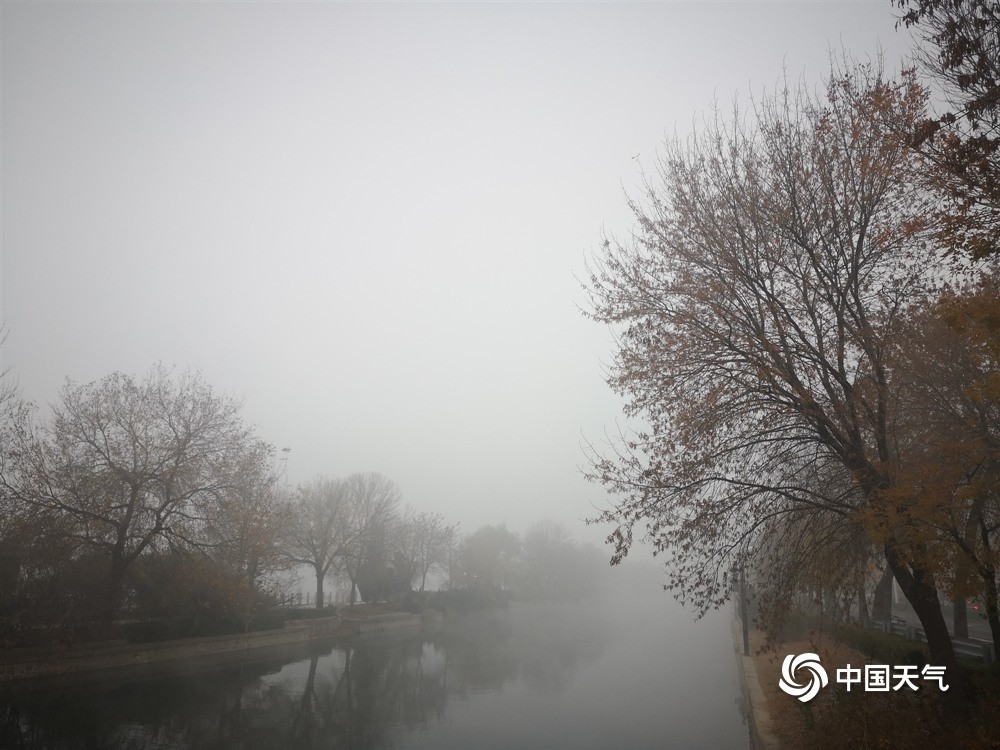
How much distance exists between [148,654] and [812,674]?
26165mm

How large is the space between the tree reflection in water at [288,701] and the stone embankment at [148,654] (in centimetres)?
199

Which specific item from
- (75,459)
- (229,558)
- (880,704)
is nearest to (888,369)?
(880,704)

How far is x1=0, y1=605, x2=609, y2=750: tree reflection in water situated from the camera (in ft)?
47.5

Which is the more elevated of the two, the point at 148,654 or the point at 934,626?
the point at 934,626

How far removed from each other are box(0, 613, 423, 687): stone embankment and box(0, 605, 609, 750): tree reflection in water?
6.52 ft

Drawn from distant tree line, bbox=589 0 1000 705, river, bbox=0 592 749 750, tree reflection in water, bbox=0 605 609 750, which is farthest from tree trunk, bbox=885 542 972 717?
tree reflection in water, bbox=0 605 609 750

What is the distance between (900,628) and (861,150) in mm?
16693

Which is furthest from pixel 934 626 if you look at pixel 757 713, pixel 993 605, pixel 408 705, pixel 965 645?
pixel 408 705

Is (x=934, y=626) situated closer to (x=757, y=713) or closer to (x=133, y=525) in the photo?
(x=757, y=713)

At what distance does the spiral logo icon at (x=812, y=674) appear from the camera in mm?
11383

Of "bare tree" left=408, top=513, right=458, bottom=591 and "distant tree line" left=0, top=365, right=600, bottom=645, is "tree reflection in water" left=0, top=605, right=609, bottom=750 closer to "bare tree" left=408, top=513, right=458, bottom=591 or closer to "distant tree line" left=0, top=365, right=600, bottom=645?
"distant tree line" left=0, top=365, right=600, bottom=645

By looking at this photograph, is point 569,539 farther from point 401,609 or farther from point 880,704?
point 880,704

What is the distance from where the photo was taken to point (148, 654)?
26.4m

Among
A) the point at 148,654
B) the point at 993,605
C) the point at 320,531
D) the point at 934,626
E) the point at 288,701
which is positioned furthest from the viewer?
the point at 320,531
